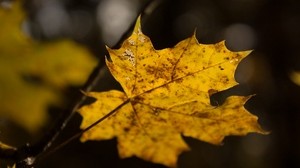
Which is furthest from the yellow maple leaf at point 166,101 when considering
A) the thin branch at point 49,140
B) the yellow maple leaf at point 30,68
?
the yellow maple leaf at point 30,68

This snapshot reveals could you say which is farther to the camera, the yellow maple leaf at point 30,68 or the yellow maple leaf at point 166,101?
the yellow maple leaf at point 30,68

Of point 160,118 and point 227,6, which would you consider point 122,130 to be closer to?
point 160,118

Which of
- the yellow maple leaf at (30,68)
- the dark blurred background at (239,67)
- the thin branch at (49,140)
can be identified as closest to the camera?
the thin branch at (49,140)

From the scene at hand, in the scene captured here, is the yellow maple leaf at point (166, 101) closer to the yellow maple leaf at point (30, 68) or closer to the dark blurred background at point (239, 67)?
the yellow maple leaf at point (30, 68)

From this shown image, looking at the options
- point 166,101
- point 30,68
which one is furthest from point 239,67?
point 166,101

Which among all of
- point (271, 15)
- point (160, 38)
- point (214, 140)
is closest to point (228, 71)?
point (214, 140)

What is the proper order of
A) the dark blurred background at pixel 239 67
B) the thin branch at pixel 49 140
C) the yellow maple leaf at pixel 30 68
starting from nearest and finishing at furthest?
the thin branch at pixel 49 140, the yellow maple leaf at pixel 30 68, the dark blurred background at pixel 239 67

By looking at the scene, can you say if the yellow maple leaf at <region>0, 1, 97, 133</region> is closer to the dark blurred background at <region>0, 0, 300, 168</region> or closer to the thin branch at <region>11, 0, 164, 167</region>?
the dark blurred background at <region>0, 0, 300, 168</region>
